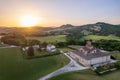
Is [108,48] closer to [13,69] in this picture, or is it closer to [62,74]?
[62,74]

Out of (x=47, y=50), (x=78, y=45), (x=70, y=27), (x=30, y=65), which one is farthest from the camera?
(x=70, y=27)

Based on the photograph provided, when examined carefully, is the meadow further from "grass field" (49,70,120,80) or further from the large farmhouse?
the large farmhouse

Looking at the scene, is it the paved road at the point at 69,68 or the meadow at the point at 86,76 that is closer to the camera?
the meadow at the point at 86,76

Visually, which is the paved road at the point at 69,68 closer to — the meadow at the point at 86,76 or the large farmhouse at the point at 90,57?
the meadow at the point at 86,76

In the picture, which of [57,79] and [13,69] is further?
[13,69]

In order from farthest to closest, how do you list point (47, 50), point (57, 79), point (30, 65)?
1. point (47, 50)
2. point (30, 65)
3. point (57, 79)

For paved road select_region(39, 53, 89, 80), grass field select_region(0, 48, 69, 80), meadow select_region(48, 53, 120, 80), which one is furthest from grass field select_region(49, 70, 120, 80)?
grass field select_region(0, 48, 69, 80)

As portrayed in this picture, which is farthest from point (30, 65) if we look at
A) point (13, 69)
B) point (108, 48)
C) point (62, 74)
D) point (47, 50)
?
point (108, 48)

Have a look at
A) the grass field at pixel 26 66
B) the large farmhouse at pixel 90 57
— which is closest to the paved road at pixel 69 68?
the grass field at pixel 26 66
